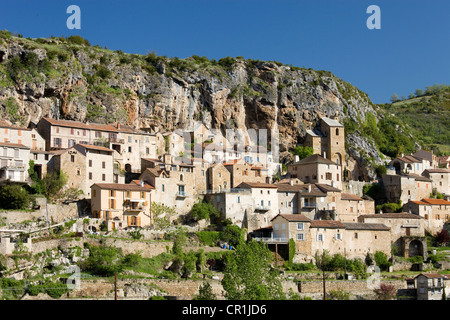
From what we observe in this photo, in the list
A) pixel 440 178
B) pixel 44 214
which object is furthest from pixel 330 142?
pixel 44 214

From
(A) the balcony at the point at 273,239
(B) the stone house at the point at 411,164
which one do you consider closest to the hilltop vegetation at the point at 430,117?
(B) the stone house at the point at 411,164

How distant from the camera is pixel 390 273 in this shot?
2500 inches

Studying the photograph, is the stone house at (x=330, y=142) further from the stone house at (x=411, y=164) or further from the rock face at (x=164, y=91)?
the stone house at (x=411, y=164)

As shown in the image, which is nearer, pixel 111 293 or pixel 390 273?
pixel 111 293

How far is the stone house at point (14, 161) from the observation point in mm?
57562

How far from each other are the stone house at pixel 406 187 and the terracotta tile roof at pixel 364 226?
50.0ft

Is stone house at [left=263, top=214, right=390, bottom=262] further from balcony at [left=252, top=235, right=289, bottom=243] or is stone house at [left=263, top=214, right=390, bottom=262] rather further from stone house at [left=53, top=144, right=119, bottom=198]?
stone house at [left=53, top=144, right=119, bottom=198]

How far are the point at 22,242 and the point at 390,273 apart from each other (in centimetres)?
3582

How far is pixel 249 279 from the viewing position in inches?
1845

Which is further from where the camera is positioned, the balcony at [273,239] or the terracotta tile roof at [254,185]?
the terracotta tile roof at [254,185]

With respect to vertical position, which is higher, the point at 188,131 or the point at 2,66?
the point at 2,66
